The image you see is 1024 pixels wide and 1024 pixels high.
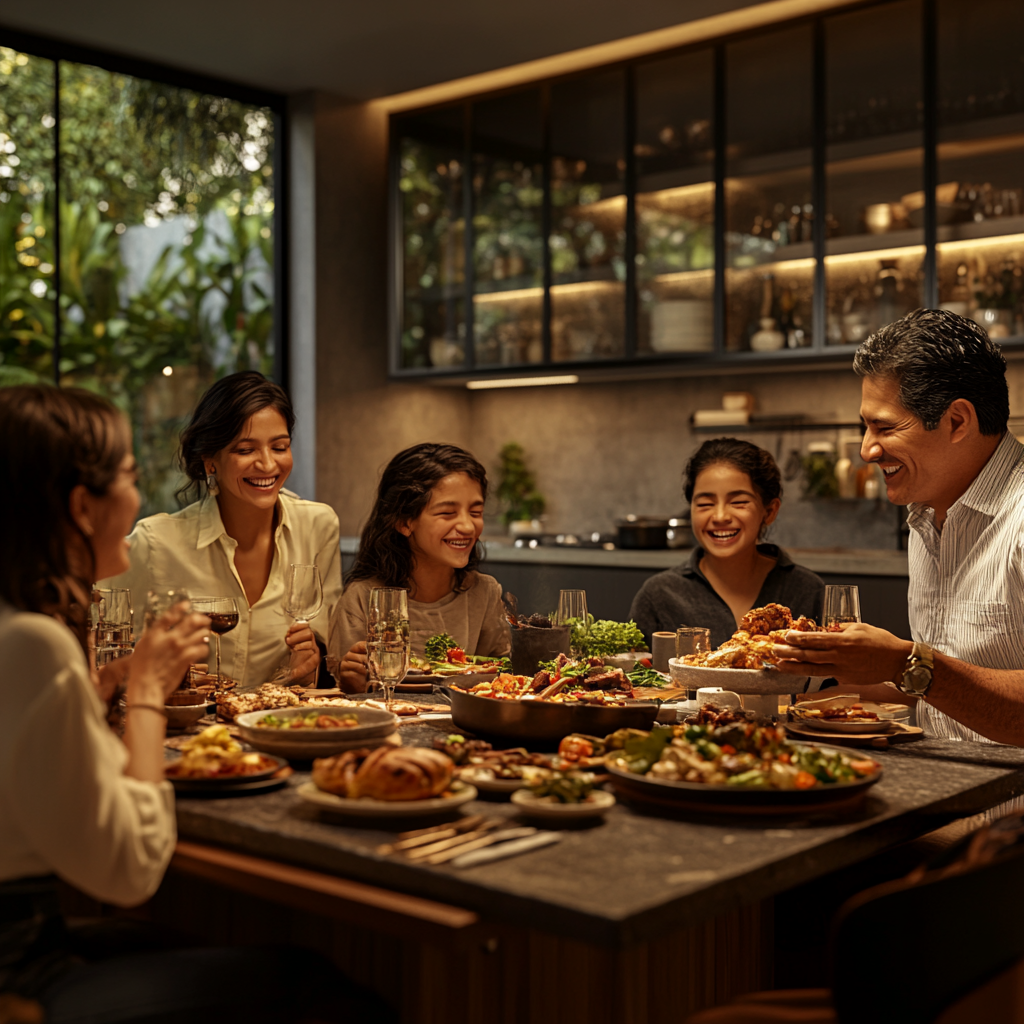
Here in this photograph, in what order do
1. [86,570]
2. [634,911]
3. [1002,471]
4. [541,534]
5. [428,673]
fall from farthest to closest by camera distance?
[541,534] → [428,673] → [1002,471] → [86,570] → [634,911]

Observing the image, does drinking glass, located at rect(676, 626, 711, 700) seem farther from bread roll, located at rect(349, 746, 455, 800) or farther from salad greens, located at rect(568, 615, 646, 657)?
bread roll, located at rect(349, 746, 455, 800)

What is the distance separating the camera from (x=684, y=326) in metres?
5.33

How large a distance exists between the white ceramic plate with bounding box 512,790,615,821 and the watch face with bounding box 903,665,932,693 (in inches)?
28.3

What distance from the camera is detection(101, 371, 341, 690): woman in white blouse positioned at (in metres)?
3.02

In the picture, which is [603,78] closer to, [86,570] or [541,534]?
[541,534]

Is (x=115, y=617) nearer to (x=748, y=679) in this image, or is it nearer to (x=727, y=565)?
(x=748, y=679)

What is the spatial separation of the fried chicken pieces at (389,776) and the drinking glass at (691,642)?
1032 mm

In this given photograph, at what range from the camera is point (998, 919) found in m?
1.33

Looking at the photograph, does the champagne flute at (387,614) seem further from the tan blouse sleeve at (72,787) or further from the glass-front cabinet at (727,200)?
the glass-front cabinet at (727,200)

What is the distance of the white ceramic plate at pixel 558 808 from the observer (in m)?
1.45

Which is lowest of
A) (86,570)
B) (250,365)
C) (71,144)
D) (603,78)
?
(86,570)

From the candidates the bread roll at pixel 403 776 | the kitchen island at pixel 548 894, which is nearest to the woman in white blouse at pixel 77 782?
the kitchen island at pixel 548 894

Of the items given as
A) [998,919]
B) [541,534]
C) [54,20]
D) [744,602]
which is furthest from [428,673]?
[54,20]

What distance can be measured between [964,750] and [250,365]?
4.62m
